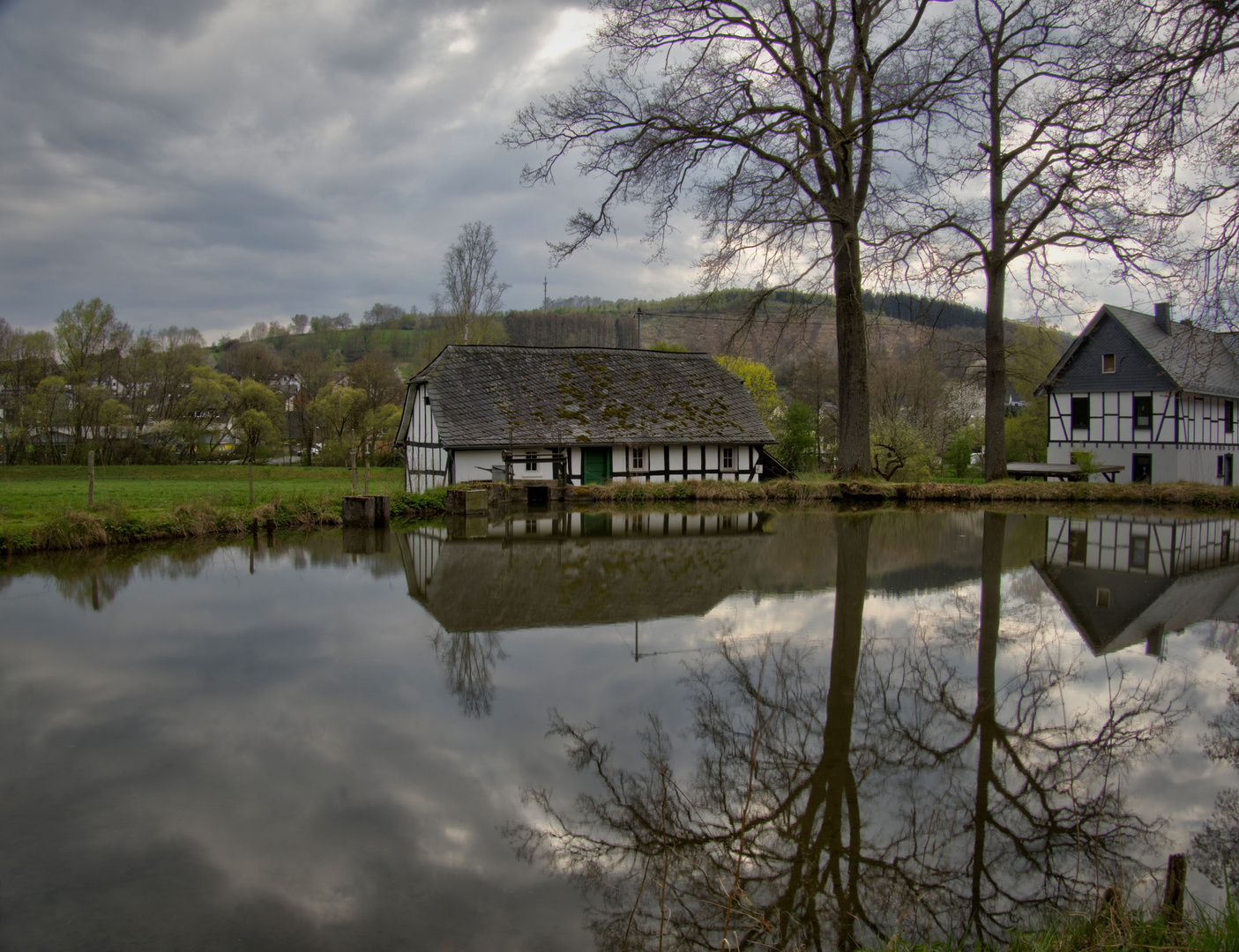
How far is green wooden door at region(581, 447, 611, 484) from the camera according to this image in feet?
77.3

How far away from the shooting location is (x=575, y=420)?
2397 cm

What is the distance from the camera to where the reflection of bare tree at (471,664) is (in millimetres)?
5594

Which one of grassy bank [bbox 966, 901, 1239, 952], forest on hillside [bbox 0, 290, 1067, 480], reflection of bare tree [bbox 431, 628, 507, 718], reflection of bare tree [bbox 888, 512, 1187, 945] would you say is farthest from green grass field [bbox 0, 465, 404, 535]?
grassy bank [bbox 966, 901, 1239, 952]

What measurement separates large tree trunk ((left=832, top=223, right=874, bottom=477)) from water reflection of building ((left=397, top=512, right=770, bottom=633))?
19.1 feet

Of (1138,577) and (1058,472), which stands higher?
(1058,472)

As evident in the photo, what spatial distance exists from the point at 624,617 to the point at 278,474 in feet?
95.8

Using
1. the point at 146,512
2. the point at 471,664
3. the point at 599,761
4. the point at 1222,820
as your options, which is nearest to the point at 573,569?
the point at 471,664

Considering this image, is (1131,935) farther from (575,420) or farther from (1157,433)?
(1157,433)

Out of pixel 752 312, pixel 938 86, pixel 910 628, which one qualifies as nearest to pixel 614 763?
pixel 910 628

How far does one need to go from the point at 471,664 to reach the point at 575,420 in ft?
58.5

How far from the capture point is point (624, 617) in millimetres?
7918

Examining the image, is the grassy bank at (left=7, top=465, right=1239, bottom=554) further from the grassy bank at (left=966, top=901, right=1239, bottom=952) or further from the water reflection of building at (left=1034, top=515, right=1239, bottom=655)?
the grassy bank at (left=966, top=901, right=1239, bottom=952)

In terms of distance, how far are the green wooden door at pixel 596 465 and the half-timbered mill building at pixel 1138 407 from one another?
18.3m

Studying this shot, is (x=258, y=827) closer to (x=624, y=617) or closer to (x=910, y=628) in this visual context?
(x=624, y=617)
